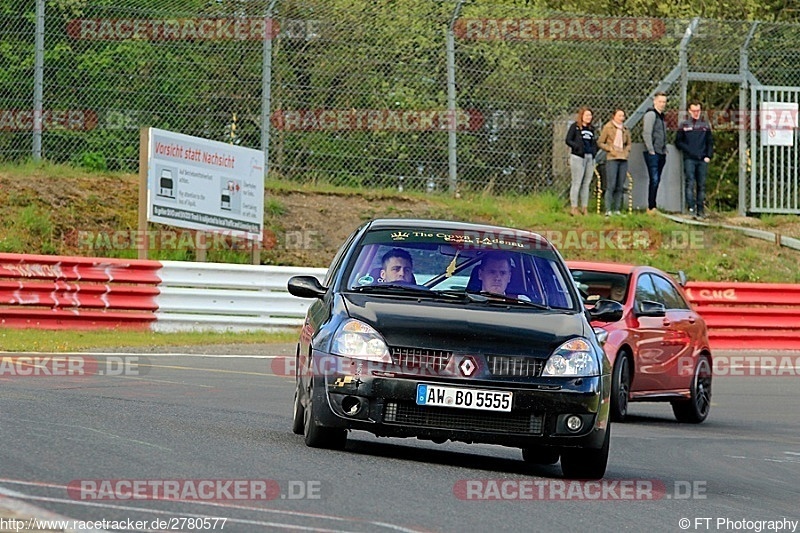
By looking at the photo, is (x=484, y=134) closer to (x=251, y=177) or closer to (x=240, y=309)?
(x=251, y=177)

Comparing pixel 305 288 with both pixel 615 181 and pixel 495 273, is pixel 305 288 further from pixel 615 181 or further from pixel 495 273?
pixel 615 181

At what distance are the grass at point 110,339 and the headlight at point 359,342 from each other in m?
9.01

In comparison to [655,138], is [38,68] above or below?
above

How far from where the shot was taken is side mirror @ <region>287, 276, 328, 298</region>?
1008 cm

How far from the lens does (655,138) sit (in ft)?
88.3

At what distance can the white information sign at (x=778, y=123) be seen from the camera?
28500 mm

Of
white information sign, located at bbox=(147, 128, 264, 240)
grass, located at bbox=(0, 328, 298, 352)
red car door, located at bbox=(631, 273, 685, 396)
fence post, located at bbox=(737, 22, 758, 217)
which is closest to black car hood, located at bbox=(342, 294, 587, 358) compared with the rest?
red car door, located at bbox=(631, 273, 685, 396)

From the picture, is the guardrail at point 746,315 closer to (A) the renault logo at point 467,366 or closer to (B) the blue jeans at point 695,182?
(B) the blue jeans at point 695,182

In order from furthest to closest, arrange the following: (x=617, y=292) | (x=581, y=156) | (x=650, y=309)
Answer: (x=581, y=156)
(x=617, y=292)
(x=650, y=309)

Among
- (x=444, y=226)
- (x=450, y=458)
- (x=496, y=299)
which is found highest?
(x=444, y=226)

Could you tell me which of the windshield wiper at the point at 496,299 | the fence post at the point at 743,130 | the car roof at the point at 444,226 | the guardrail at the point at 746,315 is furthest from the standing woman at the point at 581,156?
the windshield wiper at the point at 496,299

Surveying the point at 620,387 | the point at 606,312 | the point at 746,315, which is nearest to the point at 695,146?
the point at 746,315

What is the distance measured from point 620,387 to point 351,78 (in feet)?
41.4

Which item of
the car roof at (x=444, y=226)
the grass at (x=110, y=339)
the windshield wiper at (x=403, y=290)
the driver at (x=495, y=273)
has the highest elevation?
the car roof at (x=444, y=226)
